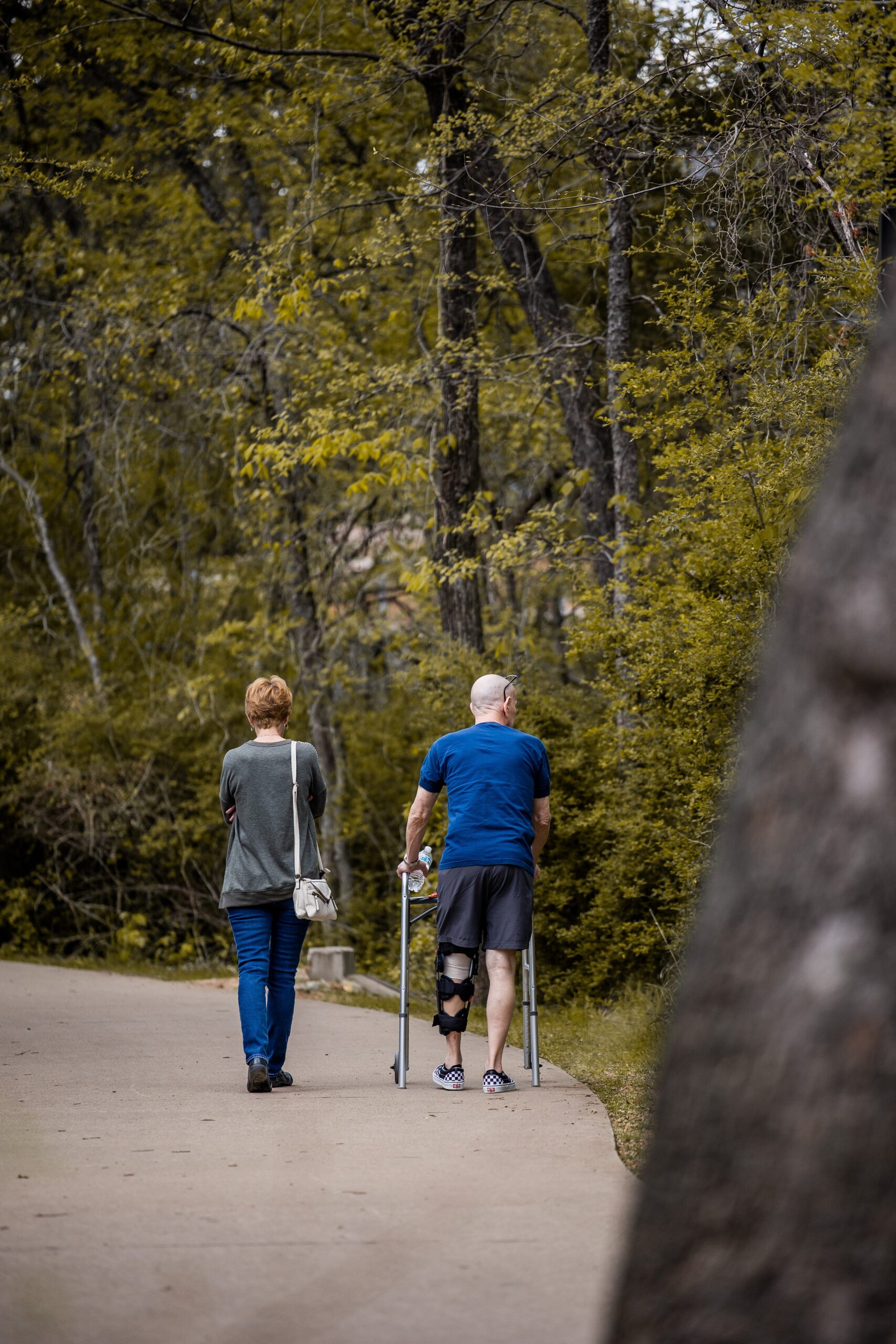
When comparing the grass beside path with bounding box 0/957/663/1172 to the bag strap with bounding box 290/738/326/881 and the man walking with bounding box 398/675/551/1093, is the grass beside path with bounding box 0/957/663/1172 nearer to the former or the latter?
the man walking with bounding box 398/675/551/1093

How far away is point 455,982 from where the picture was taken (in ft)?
22.8

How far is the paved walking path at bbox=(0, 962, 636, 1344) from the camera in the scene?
3.35 meters

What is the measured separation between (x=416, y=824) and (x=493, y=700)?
2.43ft

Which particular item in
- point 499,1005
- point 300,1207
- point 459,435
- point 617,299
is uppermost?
point 617,299

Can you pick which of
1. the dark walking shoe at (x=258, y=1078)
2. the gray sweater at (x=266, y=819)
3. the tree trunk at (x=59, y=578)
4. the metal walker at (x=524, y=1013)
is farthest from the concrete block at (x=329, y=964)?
the dark walking shoe at (x=258, y=1078)

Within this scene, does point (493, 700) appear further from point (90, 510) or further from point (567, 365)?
point (90, 510)

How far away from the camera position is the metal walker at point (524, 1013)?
23.0ft

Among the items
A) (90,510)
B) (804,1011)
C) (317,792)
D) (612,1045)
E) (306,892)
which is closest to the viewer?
(804,1011)

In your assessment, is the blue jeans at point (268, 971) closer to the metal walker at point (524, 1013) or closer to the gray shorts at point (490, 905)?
the metal walker at point (524, 1013)

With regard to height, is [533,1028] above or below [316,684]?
above

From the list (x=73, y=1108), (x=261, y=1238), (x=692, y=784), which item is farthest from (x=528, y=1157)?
(x=692, y=784)

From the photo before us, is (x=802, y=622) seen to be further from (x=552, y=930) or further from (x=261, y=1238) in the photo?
(x=552, y=930)

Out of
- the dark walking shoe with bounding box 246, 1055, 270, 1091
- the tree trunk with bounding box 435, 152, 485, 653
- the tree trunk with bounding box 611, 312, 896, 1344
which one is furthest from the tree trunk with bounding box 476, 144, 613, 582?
the tree trunk with bounding box 611, 312, 896, 1344

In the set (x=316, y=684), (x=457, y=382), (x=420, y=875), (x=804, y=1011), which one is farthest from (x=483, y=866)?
(x=316, y=684)
